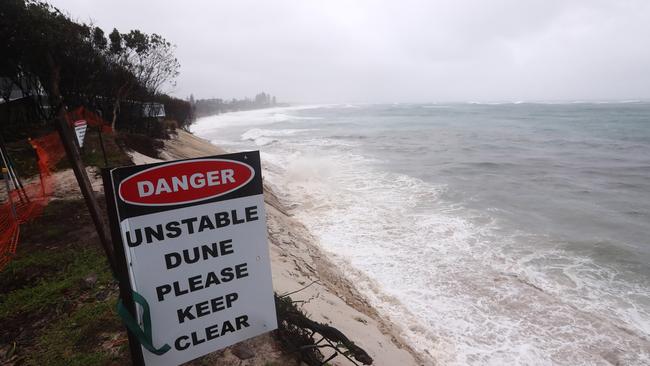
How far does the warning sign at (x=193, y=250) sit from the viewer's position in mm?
1867

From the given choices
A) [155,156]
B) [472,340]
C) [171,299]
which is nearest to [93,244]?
[171,299]

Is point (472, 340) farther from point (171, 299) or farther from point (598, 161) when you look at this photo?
point (598, 161)

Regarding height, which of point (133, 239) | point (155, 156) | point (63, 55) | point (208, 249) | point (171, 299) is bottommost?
point (155, 156)

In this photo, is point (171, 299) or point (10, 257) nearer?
point (171, 299)

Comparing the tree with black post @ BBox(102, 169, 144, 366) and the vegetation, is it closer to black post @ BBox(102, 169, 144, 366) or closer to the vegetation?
the vegetation

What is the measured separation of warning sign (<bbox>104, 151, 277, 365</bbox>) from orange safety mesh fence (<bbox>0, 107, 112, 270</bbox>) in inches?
140

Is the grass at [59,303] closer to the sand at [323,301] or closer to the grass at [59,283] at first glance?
the grass at [59,283]

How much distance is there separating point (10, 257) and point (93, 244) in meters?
1.15

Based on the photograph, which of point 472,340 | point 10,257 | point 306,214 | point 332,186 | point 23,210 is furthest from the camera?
point 332,186

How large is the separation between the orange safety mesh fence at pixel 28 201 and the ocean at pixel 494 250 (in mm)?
6755

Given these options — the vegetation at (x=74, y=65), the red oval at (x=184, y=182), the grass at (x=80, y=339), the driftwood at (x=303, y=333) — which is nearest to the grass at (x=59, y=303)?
the grass at (x=80, y=339)

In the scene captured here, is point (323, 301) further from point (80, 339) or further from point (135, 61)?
point (135, 61)

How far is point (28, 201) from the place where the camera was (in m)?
7.80

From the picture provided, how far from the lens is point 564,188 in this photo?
16.7 meters
